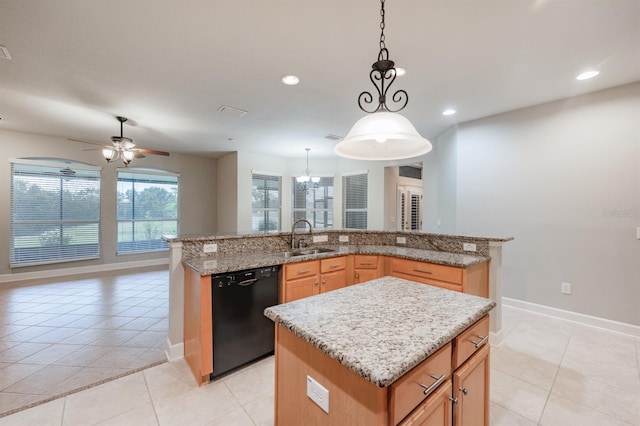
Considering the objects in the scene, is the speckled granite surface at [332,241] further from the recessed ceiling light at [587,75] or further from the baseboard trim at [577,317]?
the recessed ceiling light at [587,75]

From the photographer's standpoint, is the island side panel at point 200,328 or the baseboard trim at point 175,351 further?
the baseboard trim at point 175,351

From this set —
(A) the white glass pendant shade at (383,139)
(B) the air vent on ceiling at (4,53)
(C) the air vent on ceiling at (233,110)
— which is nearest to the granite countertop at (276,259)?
(A) the white glass pendant shade at (383,139)

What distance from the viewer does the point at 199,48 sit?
2242mm

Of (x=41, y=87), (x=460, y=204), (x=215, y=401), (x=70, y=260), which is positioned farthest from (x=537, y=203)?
(x=70, y=260)

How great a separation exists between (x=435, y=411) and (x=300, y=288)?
169 centimetres

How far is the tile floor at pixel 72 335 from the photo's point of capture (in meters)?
2.11

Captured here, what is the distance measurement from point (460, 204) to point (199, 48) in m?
3.91

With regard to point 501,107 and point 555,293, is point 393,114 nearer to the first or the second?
point 501,107

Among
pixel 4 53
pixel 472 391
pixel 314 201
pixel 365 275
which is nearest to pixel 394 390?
pixel 472 391

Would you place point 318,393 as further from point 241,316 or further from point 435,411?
point 241,316

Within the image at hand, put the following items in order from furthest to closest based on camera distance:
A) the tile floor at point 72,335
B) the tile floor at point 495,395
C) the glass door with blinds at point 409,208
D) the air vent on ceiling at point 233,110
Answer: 1. the glass door with blinds at point 409,208
2. the air vent on ceiling at point 233,110
3. the tile floor at point 72,335
4. the tile floor at point 495,395

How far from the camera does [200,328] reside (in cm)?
201

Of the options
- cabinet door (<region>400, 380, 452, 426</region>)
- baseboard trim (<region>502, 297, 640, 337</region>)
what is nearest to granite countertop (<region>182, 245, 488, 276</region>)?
cabinet door (<region>400, 380, 452, 426</region>)

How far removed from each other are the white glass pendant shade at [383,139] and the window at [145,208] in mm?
5780
